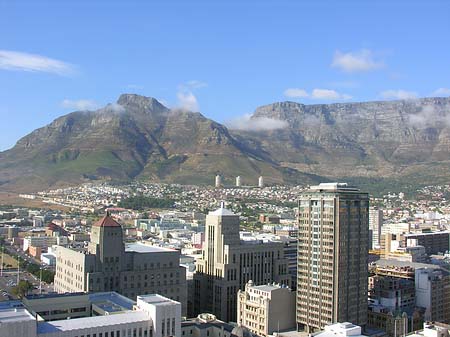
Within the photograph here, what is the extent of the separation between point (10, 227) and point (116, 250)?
101823mm

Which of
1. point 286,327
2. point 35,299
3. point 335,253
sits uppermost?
point 335,253

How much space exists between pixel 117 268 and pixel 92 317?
59.7 ft

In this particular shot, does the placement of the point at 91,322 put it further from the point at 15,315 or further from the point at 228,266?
the point at 228,266

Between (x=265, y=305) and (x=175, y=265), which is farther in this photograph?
(x=175, y=265)

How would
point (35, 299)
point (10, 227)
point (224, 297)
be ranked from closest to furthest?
point (35, 299), point (224, 297), point (10, 227)

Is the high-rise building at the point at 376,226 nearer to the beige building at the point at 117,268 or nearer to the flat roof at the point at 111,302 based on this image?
the beige building at the point at 117,268

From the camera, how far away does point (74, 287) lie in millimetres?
63406

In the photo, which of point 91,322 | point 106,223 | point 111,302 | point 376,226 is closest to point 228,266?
point 106,223

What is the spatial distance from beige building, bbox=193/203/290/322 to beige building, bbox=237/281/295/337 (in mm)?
5146

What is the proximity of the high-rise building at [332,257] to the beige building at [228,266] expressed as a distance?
31.6 feet

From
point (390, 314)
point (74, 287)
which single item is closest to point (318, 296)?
point (390, 314)

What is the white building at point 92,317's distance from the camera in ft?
130

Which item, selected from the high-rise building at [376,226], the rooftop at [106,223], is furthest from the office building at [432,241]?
the rooftop at [106,223]

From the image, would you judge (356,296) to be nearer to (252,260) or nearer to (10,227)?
(252,260)
